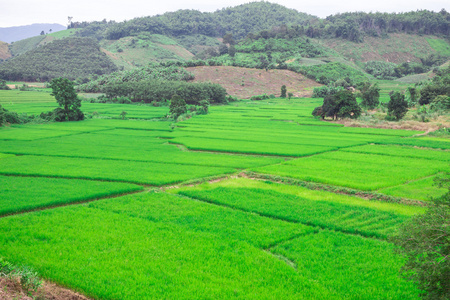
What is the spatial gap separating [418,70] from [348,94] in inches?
3437

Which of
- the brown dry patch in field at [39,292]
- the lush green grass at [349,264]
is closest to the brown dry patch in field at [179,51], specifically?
the lush green grass at [349,264]

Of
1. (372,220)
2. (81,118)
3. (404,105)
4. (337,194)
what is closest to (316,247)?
(372,220)

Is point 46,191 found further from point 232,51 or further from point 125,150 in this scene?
point 232,51

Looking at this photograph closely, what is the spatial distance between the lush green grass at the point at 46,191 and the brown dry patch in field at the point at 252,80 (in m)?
73.9

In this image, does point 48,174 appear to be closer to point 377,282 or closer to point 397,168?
point 377,282

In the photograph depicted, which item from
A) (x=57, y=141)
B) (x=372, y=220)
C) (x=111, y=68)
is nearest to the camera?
(x=372, y=220)

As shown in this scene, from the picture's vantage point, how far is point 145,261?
1103 cm

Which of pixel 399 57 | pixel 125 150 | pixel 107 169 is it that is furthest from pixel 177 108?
pixel 399 57

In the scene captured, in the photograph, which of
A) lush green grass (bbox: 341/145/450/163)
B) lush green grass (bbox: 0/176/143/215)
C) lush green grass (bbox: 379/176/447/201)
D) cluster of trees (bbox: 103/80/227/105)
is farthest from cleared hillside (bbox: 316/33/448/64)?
lush green grass (bbox: 0/176/143/215)

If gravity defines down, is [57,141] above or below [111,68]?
below

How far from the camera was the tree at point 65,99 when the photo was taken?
164 feet

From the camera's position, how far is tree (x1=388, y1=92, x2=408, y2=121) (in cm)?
4784

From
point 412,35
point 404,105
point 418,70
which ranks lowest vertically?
point 404,105

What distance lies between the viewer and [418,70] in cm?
12331
